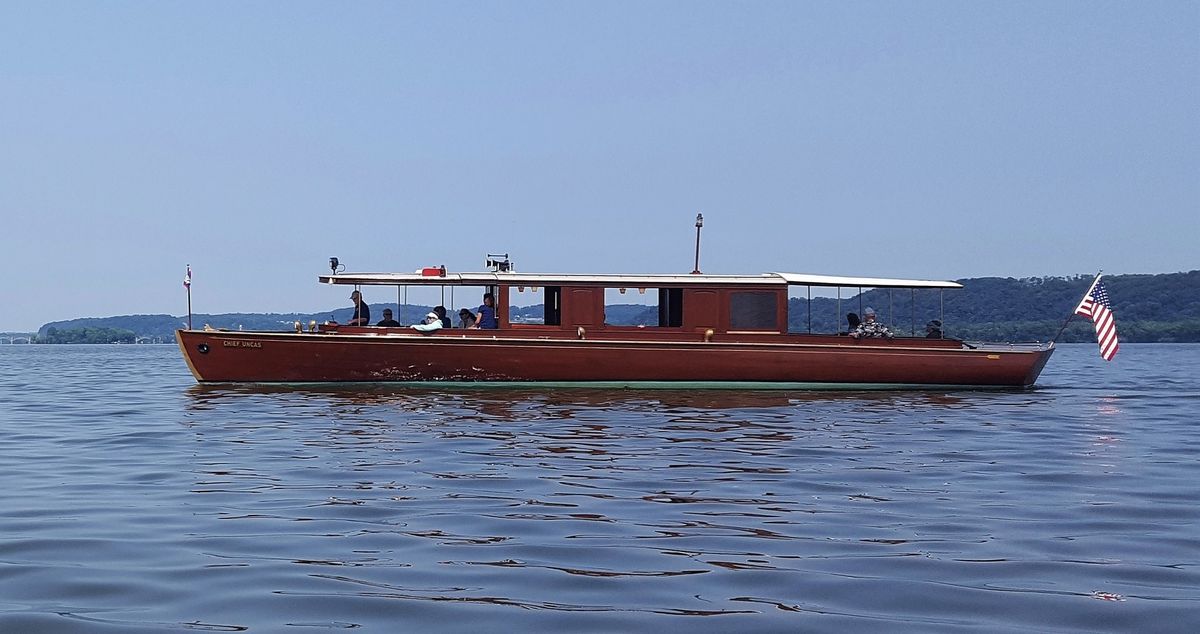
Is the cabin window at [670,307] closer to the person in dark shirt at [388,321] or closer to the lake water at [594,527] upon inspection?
the person in dark shirt at [388,321]

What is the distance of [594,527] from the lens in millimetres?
8242

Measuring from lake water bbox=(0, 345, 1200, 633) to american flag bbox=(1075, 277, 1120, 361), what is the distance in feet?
33.2

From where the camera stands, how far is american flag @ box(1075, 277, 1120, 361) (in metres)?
26.8

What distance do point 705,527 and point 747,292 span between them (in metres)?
18.2

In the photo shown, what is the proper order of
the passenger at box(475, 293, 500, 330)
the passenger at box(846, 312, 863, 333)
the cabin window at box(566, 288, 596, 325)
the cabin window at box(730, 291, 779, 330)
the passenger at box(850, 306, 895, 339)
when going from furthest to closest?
1. the passenger at box(846, 312, 863, 333)
2. the passenger at box(850, 306, 895, 339)
3. the cabin window at box(730, 291, 779, 330)
4. the passenger at box(475, 293, 500, 330)
5. the cabin window at box(566, 288, 596, 325)

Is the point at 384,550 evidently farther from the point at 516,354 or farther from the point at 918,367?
the point at 918,367

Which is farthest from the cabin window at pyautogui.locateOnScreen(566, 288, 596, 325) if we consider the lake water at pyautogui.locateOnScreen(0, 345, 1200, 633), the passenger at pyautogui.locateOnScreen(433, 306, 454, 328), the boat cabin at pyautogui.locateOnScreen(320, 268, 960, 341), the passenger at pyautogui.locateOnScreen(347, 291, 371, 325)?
the lake water at pyautogui.locateOnScreen(0, 345, 1200, 633)

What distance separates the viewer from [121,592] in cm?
628

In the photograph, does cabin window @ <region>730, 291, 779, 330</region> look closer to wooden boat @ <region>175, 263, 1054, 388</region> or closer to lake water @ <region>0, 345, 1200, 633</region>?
wooden boat @ <region>175, 263, 1054, 388</region>

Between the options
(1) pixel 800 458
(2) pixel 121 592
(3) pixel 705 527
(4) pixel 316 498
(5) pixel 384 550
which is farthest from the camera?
(1) pixel 800 458

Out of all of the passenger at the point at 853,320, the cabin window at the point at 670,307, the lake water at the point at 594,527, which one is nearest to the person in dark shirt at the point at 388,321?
the cabin window at the point at 670,307

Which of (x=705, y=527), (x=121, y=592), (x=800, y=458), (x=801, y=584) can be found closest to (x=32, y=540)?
(x=121, y=592)

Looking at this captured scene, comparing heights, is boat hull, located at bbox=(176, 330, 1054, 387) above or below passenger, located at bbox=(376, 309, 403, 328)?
below

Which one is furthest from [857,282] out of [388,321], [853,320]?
[388,321]
